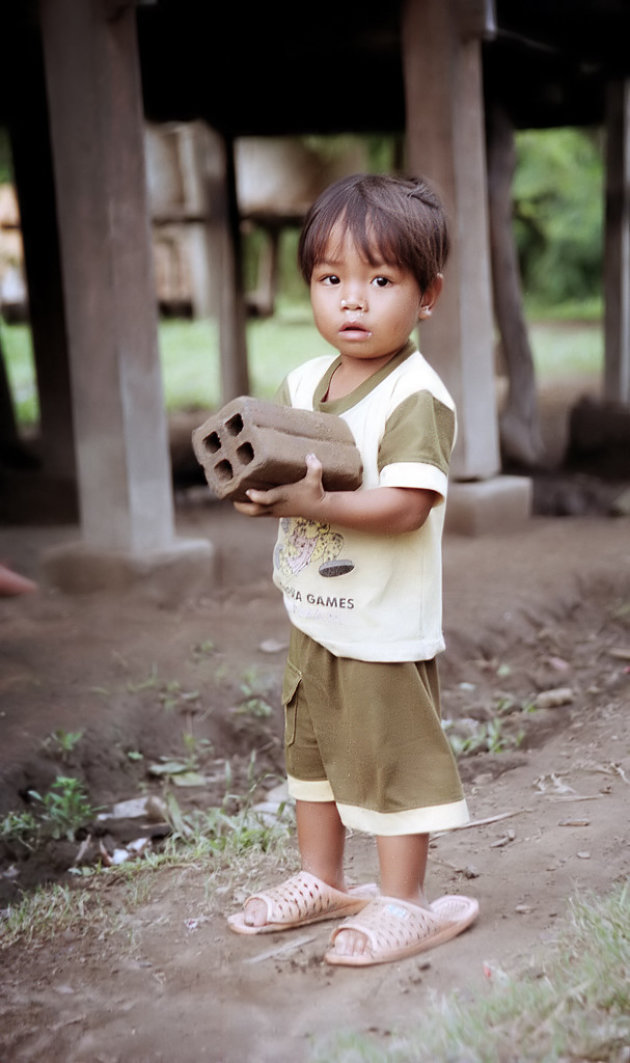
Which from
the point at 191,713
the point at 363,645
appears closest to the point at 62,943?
the point at 363,645

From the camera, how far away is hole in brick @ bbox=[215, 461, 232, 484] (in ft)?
7.06

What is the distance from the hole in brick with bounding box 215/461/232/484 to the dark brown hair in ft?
1.45

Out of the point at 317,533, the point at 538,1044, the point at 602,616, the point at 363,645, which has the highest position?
the point at 317,533

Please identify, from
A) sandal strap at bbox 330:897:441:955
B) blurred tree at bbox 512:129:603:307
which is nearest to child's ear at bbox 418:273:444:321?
sandal strap at bbox 330:897:441:955

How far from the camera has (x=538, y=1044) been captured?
1881 mm

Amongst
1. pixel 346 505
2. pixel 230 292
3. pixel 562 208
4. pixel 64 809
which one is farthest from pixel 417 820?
pixel 562 208

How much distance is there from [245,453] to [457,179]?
4399 millimetres

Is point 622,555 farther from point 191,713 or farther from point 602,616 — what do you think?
point 191,713

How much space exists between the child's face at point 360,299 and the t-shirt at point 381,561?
0.24ft

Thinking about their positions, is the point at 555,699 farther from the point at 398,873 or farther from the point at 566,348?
the point at 566,348

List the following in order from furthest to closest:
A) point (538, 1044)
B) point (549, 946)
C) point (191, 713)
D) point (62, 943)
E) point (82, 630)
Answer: point (82, 630) < point (191, 713) < point (62, 943) < point (549, 946) < point (538, 1044)

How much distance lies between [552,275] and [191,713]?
19.5m

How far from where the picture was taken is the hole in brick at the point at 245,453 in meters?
2.12

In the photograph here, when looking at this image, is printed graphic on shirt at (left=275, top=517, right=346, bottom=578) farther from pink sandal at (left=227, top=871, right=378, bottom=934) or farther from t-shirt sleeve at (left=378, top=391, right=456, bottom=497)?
pink sandal at (left=227, top=871, right=378, bottom=934)
